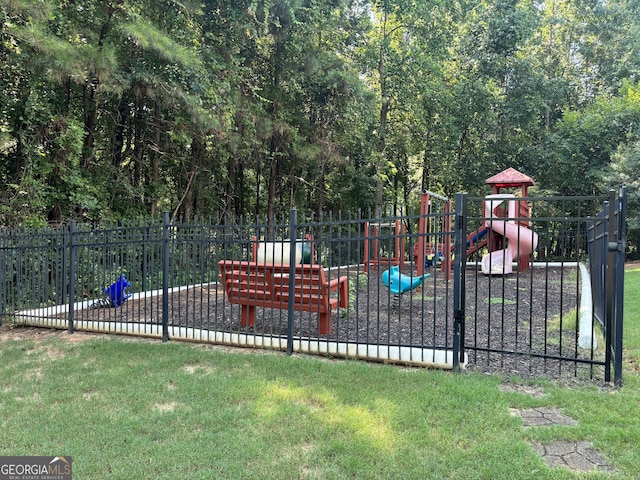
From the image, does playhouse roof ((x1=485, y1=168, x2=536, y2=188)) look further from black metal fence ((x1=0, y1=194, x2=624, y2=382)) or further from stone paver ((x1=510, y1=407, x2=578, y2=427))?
stone paver ((x1=510, y1=407, x2=578, y2=427))

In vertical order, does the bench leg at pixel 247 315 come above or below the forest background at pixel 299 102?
below

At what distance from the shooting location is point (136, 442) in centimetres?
299

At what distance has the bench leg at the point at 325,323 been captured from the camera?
201 inches

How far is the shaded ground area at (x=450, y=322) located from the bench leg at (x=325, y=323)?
0.46 ft

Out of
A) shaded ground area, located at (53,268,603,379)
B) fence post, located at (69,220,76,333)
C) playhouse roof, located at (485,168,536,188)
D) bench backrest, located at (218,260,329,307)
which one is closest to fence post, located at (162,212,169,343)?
shaded ground area, located at (53,268,603,379)

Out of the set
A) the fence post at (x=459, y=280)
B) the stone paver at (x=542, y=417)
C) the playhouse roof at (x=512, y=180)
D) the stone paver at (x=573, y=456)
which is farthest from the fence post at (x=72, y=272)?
the playhouse roof at (x=512, y=180)

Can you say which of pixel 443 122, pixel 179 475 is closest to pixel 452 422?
pixel 179 475

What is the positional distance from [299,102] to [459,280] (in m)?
12.9

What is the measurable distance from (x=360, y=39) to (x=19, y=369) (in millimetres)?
15870

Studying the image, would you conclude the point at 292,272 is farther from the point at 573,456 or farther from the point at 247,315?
the point at 573,456

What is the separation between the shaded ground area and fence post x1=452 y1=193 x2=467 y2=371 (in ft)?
0.46

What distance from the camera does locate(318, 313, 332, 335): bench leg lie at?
512 centimetres

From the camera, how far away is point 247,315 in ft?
18.8

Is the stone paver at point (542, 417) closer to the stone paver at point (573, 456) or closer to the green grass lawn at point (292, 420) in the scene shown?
the green grass lawn at point (292, 420)
